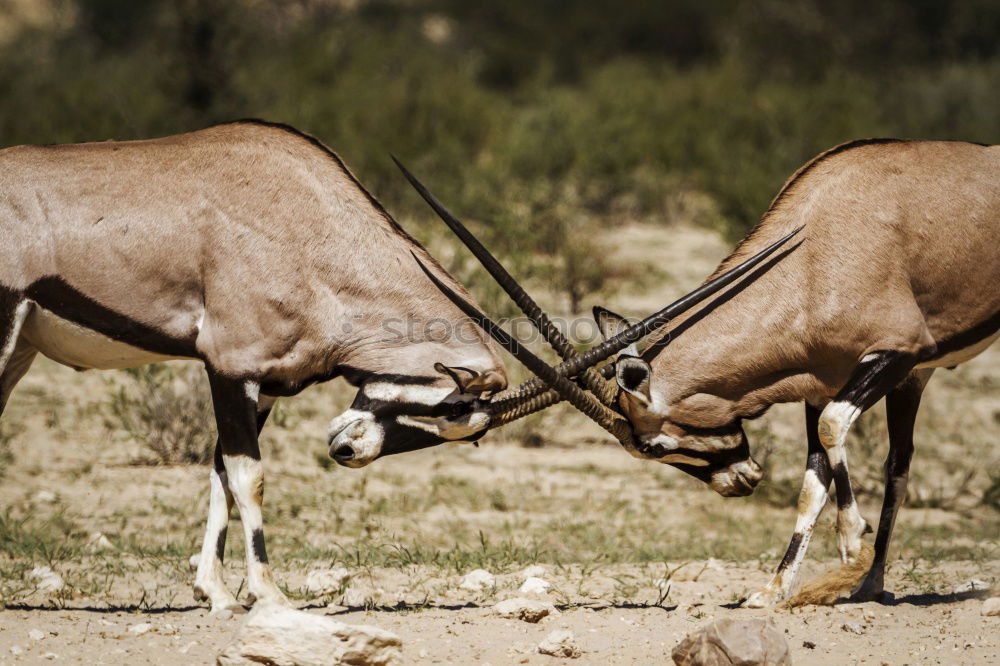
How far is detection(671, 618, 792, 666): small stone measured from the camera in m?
4.97

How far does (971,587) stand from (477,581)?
102 inches

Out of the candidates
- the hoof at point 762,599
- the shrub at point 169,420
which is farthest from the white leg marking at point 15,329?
the hoof at point 762,599

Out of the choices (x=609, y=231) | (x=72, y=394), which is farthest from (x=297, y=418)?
(x=609, y=231)

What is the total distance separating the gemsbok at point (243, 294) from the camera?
19.6 ft

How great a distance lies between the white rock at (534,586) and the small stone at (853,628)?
149 cm

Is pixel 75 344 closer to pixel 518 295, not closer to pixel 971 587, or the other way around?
pixel 518 295

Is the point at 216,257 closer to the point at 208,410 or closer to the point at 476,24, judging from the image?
the point at 208,410

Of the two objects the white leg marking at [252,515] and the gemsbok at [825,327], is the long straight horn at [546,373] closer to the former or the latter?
the gemsbok at [825,327]

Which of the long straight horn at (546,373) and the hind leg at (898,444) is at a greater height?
the long straight horn at (546,373)

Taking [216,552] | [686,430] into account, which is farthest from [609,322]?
[216,552]

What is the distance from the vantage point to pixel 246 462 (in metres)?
6.05

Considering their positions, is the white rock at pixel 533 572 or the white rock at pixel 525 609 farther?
the white rock at pixel 533 572

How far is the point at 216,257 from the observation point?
5977mm

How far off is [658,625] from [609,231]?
999 cm
